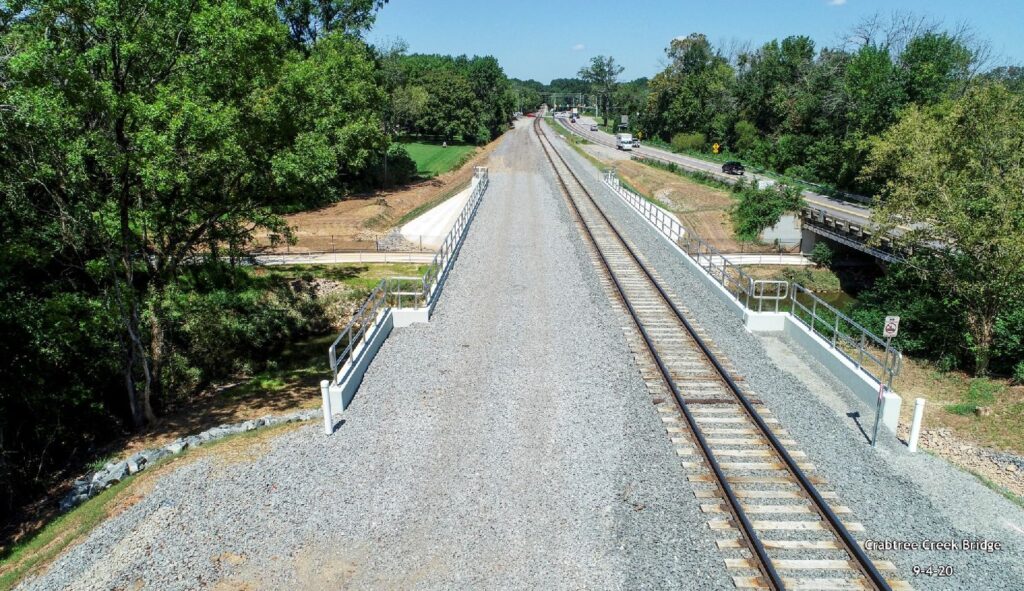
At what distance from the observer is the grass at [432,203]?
146 ft

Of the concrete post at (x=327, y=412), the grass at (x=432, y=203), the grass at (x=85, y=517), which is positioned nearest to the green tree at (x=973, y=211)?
the concrete post at (x=327, y=412)

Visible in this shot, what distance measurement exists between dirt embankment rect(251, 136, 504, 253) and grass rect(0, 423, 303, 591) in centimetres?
2124

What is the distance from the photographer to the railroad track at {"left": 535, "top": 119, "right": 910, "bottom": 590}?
865 centimetres

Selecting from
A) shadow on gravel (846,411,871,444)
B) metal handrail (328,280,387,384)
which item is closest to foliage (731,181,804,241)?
metal handrail (328,280,387,384)

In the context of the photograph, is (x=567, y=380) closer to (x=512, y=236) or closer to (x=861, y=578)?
(x=861, y=578)

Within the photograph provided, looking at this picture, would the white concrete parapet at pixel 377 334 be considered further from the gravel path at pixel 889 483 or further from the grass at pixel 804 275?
the grass at pixel 804 275

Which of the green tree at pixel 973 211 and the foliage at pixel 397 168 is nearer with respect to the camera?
the green tree at pixel 973 211

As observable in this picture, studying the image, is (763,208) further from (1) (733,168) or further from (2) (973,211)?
(2) (973,211)

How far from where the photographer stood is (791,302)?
28234 mm

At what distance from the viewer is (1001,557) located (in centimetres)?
894

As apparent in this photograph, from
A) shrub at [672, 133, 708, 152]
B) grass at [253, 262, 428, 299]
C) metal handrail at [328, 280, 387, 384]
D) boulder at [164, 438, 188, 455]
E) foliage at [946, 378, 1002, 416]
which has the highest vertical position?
shrub at [672, 133, 708, 152]

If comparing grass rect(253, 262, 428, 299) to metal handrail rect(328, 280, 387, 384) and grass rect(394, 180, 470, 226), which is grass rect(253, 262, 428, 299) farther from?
metal handrail rect(328, 280, 387, 384)

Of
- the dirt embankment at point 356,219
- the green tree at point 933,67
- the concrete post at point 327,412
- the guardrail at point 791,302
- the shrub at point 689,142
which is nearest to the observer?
the concrete post at point 327,412

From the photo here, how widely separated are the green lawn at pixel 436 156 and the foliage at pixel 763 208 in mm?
30186
